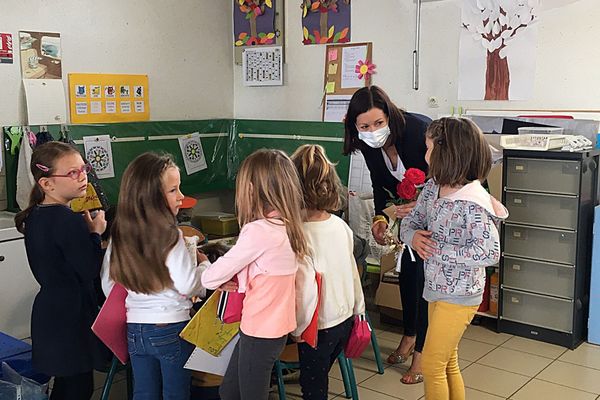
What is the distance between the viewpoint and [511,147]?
3951 millimetres

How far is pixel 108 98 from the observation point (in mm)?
4777

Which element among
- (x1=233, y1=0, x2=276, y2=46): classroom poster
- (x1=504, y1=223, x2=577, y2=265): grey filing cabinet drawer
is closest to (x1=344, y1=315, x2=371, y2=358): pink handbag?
(x1=504, y1=223, x2=577, y2=265): grey filing cabinet drawer

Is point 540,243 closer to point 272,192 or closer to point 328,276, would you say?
point 328,276

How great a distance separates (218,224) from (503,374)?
87.0 inches

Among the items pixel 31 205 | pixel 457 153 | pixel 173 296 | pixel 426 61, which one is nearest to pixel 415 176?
pixel 457 153

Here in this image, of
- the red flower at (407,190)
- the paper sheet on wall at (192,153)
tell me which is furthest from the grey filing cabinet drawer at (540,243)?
the paper sheet on wall at (192,153)

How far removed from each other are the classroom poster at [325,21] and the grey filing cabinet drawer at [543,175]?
5.26 ft

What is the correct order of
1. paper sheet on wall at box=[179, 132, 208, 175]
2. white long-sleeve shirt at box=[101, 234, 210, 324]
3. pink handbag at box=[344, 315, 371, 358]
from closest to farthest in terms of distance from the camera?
white long-sleeve shirt at box=[101, 234, 210, 324]
pink handbag at box=[344, 315, 371, 358]
paper sheet on wall at box=[179, 132, 208, 175]

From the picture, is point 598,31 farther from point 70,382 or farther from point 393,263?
point 70,382

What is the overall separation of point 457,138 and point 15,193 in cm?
284

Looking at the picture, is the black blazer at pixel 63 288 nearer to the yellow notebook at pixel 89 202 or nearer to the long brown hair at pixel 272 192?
the long brown hair at pixel 272 192

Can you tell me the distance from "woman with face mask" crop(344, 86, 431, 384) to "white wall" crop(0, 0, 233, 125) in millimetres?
2130

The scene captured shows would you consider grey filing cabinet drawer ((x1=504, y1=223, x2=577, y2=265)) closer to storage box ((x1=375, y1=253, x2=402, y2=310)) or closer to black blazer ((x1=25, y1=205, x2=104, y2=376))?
storage box ((x1=375, y1=253, x2=402, y2=310))

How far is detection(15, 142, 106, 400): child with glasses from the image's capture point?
2.46 metres
